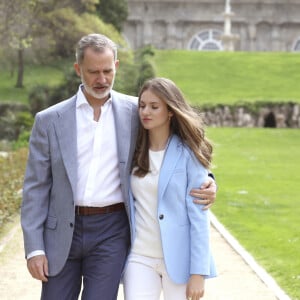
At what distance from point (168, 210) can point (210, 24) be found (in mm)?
49862

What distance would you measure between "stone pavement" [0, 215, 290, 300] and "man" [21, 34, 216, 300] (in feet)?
9.37

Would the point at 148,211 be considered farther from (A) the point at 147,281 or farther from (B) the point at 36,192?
(B) the point at 36,192

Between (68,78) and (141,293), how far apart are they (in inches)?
952

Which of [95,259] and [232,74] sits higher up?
[95,259]

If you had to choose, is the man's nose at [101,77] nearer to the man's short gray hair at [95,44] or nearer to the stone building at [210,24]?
the man's short gray hair at [95,44]

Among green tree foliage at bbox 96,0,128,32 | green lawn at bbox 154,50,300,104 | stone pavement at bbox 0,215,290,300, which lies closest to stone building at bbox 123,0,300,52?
green lawn at bbox 154,50,300,104

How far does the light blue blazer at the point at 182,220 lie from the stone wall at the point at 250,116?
26.5 metres

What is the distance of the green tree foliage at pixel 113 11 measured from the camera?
39.9 metres

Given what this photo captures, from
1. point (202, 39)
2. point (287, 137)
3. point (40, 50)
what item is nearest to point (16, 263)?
point (287, 137)

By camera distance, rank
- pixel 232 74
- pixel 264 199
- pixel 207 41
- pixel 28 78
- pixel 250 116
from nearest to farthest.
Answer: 1. pixel 264 199
2. pixel 250 116
3. pixel 232 74
4. pixel 28 78
5. pixel 207 41

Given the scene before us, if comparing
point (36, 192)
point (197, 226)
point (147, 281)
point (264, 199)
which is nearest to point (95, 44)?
point (36, 192)

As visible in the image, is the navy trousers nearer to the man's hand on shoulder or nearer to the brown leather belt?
the brown leather belt

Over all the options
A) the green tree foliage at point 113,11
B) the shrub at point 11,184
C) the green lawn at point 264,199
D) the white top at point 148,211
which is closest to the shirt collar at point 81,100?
the white top at point 148,211

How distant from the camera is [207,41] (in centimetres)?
5384
